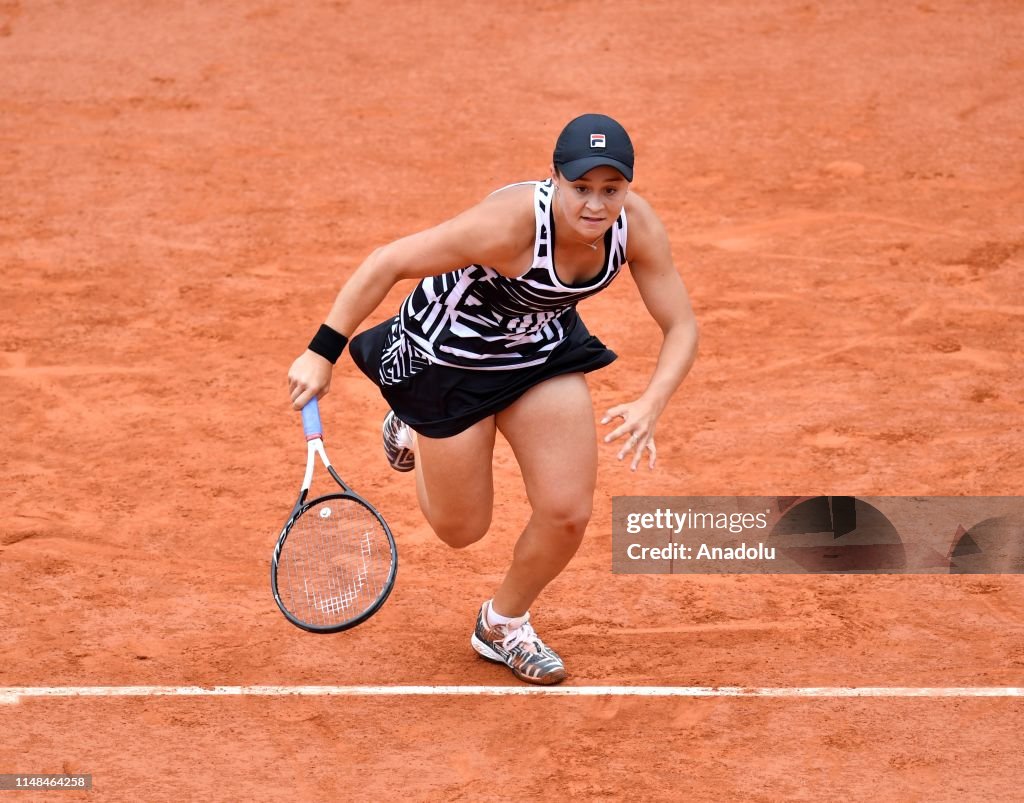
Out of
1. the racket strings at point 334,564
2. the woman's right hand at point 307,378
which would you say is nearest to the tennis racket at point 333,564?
→ the racket strings at point 334,564

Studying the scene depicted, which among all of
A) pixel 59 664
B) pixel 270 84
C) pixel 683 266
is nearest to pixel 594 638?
pixel 59 664

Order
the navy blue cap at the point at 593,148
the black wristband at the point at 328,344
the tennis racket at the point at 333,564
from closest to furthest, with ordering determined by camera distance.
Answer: the navy blue cap at the point at 593,148, the black wristband at the point at 328,344, the tennis racket at the point at 333,564

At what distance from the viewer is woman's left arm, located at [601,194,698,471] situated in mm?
4719

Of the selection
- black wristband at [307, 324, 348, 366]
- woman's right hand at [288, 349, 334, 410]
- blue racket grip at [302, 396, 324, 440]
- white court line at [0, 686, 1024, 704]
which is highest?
black wristband at [307, 324, 348, 366]

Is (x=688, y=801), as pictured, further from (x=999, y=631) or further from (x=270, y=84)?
(x=270, y=84)

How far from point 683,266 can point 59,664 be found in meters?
5.03

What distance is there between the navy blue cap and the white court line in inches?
77.5

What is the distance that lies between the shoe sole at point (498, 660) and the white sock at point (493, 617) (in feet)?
0.49

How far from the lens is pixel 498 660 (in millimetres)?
5594

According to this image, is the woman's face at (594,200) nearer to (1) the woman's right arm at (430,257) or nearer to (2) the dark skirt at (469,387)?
(1) the woman's right arm at (430,257)

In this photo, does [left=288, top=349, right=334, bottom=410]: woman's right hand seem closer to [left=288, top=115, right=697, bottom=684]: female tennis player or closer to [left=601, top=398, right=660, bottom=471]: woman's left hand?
[left=288, top=115, right=697, bottom=684]: female tennis player

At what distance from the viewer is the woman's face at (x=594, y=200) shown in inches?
179

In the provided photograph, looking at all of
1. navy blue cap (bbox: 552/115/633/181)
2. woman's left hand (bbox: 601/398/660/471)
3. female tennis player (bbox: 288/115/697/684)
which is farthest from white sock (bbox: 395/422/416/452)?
navy blue cap (bbox: 552/115/633/181)

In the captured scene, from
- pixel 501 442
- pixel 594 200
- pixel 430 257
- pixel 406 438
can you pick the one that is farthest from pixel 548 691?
pixel 501 442
